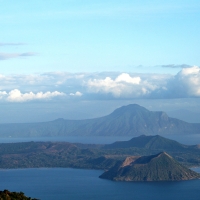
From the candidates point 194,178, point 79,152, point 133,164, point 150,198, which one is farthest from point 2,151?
point 150,198

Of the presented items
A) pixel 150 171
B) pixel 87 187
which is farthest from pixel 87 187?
pixel 150 171

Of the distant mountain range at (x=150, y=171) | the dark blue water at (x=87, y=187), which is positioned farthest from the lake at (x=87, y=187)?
the distant mountain range at (x=150, y=171)

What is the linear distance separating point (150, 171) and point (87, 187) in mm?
22682

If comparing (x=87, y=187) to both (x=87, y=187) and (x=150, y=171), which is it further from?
(x=150, y=171)

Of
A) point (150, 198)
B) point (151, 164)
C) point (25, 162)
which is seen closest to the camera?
point (150, 198)

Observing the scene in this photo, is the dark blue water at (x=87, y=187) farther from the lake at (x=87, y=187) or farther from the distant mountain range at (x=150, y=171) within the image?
the distant mountain range at (x=150, y=171)

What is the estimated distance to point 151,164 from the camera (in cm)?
13875

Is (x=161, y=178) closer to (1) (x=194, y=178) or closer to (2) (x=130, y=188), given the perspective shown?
(1) (x=194, y=178)

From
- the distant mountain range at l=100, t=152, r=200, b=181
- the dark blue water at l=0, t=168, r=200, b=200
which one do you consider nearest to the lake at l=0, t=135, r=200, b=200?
the dark blue water at l=0, t=168, r=200, b=200

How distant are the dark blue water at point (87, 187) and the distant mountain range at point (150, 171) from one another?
5154mm

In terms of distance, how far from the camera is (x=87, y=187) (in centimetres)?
11944

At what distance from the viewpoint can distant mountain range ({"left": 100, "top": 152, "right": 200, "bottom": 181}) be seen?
134 meters

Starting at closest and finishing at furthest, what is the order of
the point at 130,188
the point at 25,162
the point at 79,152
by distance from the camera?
the point at 130,188, the point at 25,162, the point at 79,152

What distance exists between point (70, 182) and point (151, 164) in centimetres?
2222
